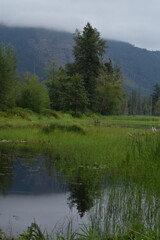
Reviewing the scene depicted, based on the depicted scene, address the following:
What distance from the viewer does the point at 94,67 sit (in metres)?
60.4

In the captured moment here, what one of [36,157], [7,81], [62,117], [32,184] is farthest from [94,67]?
[32,184]

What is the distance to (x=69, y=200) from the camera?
26.5 ft

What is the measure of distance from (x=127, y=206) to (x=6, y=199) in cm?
268

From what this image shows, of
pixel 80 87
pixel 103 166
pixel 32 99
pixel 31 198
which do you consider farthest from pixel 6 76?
pixel 31 198

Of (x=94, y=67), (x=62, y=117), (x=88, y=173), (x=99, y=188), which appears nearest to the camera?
(x=99, y=188)

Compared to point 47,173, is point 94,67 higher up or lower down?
higher up

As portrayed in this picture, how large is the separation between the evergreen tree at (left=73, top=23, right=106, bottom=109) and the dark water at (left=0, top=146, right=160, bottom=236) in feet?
156

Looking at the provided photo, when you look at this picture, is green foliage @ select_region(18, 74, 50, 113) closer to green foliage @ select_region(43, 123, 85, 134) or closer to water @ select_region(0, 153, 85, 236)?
green foliage @ select_region(43, 123, 85, 134)

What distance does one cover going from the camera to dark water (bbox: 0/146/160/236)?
645 centimetres

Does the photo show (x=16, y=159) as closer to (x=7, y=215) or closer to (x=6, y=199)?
(x=6, y=199)

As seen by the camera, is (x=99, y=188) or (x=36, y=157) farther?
(x=36, y=157)

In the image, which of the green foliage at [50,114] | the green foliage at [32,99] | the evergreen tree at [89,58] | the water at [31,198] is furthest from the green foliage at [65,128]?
the evergreen tree at [89,58]

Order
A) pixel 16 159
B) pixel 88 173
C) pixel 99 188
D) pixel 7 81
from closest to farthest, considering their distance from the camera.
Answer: pixel 99 188 → pixel 88 173 → pixel 16 159 → pixel 7 81

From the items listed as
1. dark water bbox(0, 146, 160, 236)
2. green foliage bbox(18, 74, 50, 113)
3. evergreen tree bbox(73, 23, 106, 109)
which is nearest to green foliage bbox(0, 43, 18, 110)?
green foliage bbox(18, 74, 50, 113)
